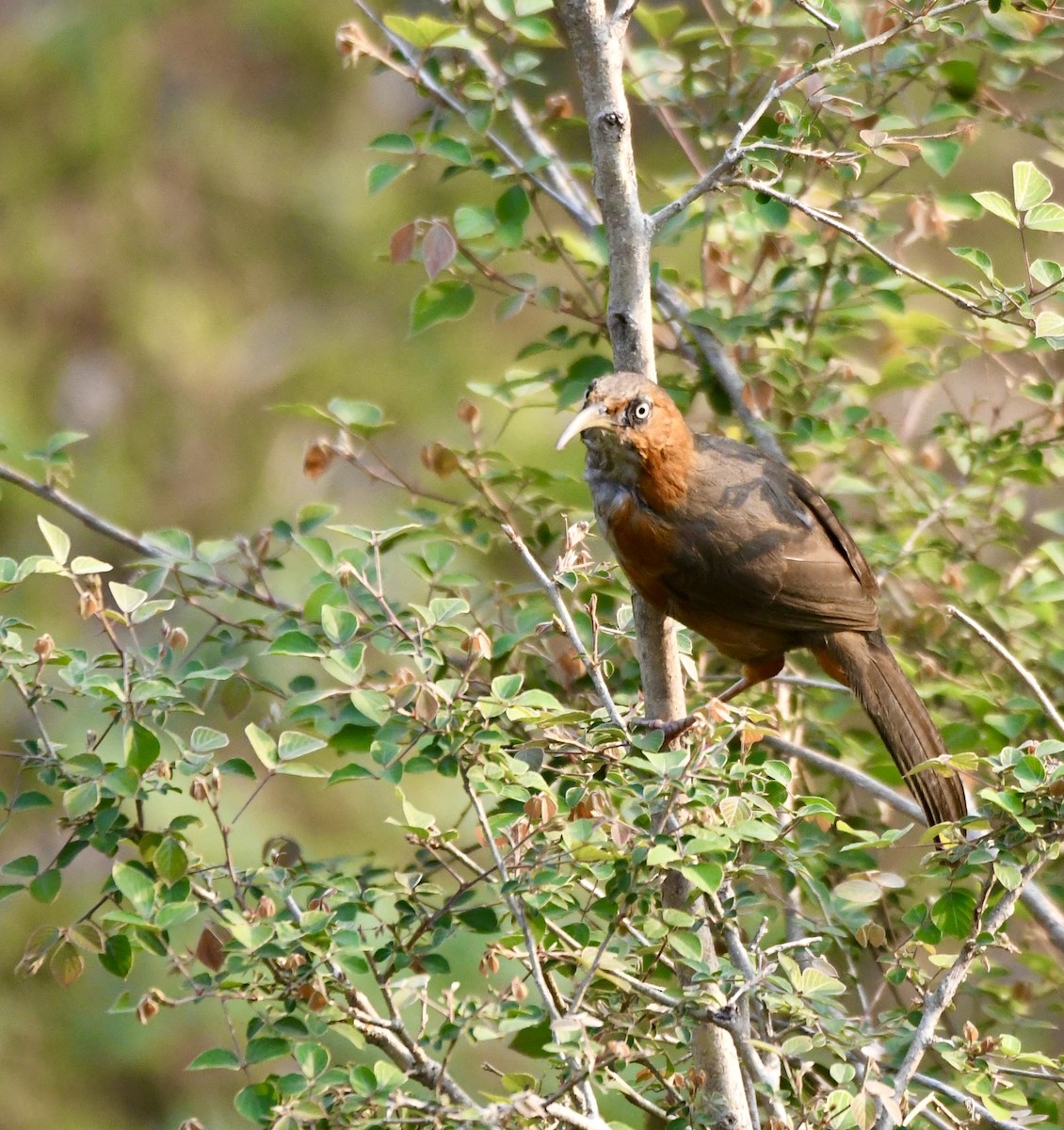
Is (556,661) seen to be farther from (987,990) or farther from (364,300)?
(364,300)

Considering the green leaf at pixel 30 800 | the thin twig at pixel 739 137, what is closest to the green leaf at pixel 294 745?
the green leaf at pixel 30 800

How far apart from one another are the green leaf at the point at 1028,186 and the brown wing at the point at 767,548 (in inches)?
Answer: 48.5

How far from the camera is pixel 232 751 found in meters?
6.62

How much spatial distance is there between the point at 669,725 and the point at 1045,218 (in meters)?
1.10

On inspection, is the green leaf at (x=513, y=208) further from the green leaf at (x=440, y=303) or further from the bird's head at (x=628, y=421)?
the bird's head at (x=628, y=421)

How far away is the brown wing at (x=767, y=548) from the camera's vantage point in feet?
11.7

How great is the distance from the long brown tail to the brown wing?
0.06 metres

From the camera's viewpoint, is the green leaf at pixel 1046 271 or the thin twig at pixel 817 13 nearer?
the green leaf at pixel 1046 271

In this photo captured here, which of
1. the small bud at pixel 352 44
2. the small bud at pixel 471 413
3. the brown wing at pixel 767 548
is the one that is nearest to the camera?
the small bud at pixel 352 44

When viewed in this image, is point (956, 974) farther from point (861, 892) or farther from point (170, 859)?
point (170, 859)

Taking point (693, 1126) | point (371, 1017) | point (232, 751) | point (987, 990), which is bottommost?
point (232, 751)

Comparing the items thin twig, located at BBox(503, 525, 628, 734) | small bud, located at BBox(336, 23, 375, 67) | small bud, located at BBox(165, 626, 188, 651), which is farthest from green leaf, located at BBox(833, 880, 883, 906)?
small bud, located at BBox(336, 23, 375, 67)

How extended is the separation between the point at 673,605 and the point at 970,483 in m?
0.89

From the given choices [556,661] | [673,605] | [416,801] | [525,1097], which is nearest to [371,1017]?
[525,1097]
